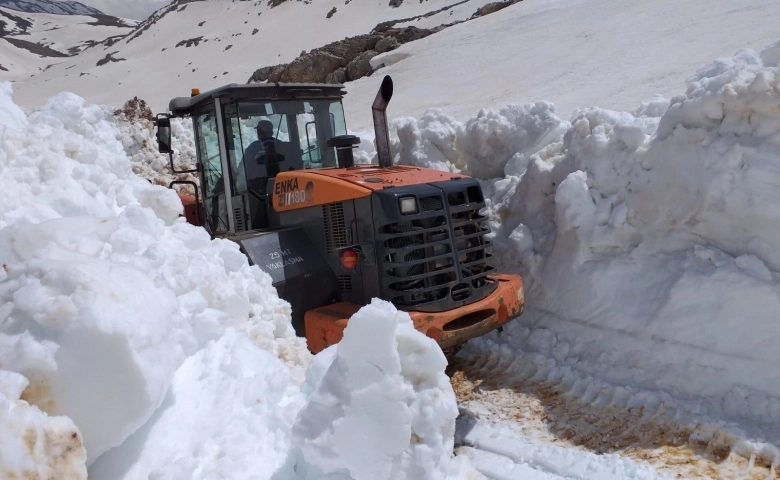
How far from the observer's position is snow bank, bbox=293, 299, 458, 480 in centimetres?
237

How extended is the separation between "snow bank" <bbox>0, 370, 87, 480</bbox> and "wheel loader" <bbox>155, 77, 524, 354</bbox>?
2159 millimetres

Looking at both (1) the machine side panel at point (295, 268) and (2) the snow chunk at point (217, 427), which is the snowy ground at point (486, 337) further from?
(1) the machine side panel at point (295, 268)

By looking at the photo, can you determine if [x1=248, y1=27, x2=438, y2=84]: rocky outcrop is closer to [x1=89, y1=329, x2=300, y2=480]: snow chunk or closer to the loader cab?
the loader cab

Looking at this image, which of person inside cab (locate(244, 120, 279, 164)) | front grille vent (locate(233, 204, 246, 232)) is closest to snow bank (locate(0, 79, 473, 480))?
front grille vent (locate(233, 204, 246, 232))

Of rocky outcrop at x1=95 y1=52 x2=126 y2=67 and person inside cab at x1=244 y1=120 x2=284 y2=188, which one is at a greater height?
rocky outcrop at x1=95 y1=52 x2=126 y2=67

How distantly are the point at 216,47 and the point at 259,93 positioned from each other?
129 feet

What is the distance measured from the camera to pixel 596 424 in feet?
13.0

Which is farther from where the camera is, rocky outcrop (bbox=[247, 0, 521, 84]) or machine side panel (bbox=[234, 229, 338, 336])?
rocky outcrop (bbox=[247, 0, 521, 84])

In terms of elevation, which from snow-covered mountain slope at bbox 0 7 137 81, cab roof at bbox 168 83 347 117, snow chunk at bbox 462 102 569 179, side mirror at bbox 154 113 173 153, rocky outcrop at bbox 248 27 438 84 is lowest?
snow chunk at bbox 462 102 569 179

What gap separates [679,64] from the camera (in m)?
11.2

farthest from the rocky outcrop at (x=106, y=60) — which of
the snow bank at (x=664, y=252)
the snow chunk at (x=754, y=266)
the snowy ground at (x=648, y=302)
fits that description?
the snow chunk at (x=754, y=266)

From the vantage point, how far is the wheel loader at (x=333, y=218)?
422 centimetres

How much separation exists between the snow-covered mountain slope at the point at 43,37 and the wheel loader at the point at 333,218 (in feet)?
156

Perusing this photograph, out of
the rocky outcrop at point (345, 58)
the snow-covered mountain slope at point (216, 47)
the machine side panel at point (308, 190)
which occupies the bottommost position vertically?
the machine side panel at point (308, 190)
